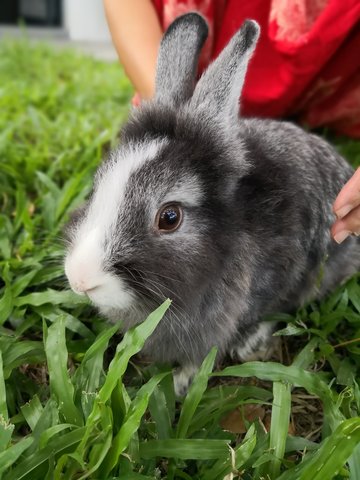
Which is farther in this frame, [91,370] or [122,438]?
[91,370]

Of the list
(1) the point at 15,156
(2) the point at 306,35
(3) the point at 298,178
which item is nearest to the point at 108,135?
(1) the point at 15,156

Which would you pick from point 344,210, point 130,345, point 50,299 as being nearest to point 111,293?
point 130,345

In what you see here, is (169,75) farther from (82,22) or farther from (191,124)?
(82,22)

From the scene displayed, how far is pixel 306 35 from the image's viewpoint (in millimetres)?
3025

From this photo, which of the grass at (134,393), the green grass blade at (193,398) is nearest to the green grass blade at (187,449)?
the grass at (134,393)

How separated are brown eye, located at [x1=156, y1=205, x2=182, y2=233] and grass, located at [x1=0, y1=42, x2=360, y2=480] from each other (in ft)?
1.08

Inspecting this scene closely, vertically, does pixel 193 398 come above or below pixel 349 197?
below

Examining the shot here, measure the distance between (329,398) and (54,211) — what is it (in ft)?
5.99

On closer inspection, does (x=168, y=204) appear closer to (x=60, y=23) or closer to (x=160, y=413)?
(x=160, y=413)

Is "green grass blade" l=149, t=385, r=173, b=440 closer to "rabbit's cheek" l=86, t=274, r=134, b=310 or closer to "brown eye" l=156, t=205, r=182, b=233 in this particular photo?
"rabbit's cheek" l=86, t=274, r=134, b=310

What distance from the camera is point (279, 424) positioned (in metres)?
1.83

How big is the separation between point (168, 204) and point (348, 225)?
74cm

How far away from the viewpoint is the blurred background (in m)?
7.89

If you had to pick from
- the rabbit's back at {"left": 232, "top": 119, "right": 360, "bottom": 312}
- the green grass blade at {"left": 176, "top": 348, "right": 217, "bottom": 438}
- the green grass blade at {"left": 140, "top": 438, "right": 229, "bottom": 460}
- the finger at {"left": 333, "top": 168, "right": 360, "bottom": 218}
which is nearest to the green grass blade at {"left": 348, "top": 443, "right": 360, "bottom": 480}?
the green grass blade at {"left": 140, "top": 438, "right": 229, "bottom": 460}
